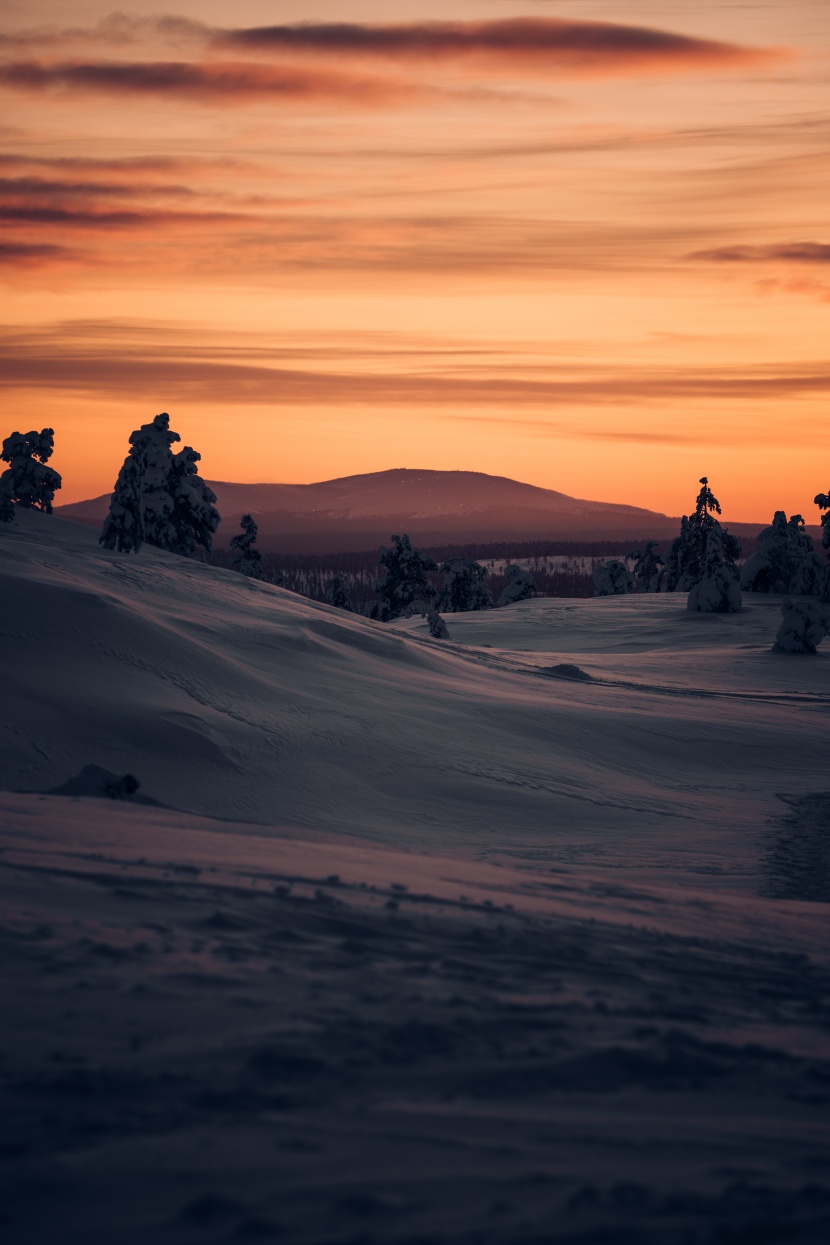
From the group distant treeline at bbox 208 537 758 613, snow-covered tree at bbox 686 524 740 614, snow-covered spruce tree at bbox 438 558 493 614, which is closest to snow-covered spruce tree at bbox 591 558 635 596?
snow-covered spruce tree at bbox 438 558 493 614

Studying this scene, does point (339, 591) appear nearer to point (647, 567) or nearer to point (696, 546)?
point (696, 546)

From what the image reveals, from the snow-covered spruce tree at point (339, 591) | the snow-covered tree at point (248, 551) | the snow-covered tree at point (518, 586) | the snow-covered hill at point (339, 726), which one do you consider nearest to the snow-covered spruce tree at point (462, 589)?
the snow-covered tree at point (518, 586)

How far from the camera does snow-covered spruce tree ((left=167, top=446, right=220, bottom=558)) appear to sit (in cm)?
3794

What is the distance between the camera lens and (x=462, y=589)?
206 ft

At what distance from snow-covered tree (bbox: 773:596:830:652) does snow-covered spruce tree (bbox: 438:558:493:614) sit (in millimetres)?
30017

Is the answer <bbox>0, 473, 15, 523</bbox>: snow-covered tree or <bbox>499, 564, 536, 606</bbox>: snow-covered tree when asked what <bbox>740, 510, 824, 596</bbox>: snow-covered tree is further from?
<bbox>0, 473, 15, 523</bbox>: snow-covered tree

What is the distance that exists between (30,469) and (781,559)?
3274 centimetres

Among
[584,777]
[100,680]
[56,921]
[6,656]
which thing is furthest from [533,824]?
[56,921]

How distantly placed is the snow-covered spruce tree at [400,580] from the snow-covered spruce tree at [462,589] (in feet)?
12.3

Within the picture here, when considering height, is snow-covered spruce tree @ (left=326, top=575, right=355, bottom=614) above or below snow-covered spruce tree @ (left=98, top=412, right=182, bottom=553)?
below

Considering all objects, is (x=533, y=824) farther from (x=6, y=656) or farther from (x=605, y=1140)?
(x=605, y=1140)

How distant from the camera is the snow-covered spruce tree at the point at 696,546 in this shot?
55.0 meters

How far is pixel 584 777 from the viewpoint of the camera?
13.7m

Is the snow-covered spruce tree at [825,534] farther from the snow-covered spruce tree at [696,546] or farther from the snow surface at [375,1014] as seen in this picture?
Result: the snow surface at [375,1014]
